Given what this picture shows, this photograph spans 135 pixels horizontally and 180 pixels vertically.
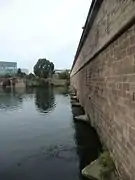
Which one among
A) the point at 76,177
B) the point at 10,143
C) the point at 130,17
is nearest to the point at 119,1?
the point at 130,17

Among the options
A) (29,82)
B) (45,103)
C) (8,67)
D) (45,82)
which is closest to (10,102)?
(45,103)

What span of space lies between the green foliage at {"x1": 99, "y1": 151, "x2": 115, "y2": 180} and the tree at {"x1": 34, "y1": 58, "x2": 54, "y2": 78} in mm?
92189

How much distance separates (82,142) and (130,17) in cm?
784

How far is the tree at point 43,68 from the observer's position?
99938 millimetres

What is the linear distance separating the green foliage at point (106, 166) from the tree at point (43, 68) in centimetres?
9219

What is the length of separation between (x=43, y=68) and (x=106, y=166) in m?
95.8

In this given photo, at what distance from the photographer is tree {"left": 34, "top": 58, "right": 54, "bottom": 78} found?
99.9 meters

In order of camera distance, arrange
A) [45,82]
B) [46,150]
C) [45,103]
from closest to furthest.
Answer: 1. [46,150]
2. [45,103]
3. [45,82]

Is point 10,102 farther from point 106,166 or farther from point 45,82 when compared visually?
point 45,82

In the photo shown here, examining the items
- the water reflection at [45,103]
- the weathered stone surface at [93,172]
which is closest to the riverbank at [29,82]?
the water reflection at [45,103]

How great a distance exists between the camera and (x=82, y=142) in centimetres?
1177

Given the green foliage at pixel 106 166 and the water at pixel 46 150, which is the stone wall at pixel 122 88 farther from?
the water at pixel 46 150

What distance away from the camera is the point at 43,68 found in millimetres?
101875

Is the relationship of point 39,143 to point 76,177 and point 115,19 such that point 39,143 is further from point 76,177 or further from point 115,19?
point 115,19
